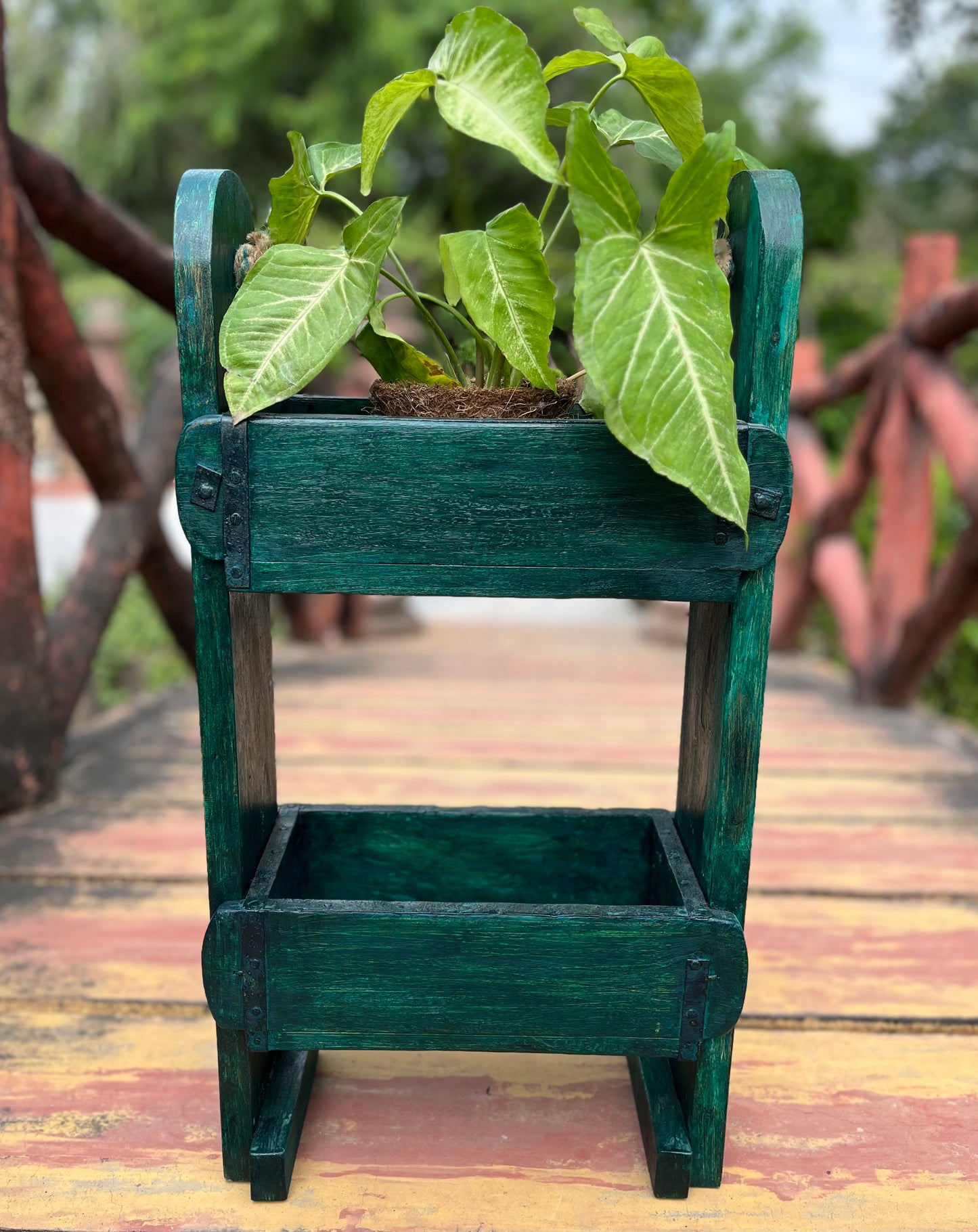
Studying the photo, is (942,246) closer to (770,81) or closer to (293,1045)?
(293,1045)

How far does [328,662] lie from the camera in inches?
105

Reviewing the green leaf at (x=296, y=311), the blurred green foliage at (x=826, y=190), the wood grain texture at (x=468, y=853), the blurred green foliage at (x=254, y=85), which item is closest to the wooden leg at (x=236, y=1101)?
the wood grain texture at (x=468, y=853)

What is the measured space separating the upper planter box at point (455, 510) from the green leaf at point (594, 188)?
0.40 feet

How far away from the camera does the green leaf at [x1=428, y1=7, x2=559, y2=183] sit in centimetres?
64

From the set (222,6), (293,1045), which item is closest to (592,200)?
(293,1045)

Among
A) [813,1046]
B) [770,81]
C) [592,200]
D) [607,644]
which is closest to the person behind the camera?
[592,200]

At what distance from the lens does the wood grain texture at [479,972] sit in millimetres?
736

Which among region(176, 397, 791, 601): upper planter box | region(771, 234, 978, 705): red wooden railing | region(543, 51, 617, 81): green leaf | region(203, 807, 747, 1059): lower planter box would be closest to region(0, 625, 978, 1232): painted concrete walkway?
region(203, 807, 747, 1059): lower planter box

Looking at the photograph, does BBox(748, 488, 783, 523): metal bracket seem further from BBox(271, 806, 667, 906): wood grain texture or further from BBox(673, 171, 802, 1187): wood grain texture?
BBox(271, 806, 667, 906): wood grain texture

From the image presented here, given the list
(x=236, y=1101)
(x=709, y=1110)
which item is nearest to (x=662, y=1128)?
(x=709, y=1110)

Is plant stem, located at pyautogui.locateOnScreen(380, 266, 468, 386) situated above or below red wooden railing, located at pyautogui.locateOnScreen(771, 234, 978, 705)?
above

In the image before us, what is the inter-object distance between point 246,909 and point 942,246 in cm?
205

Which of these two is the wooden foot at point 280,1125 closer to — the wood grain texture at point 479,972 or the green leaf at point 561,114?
the wood grain texture at point 479,972

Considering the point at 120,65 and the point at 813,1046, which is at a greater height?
the point at 120,65
